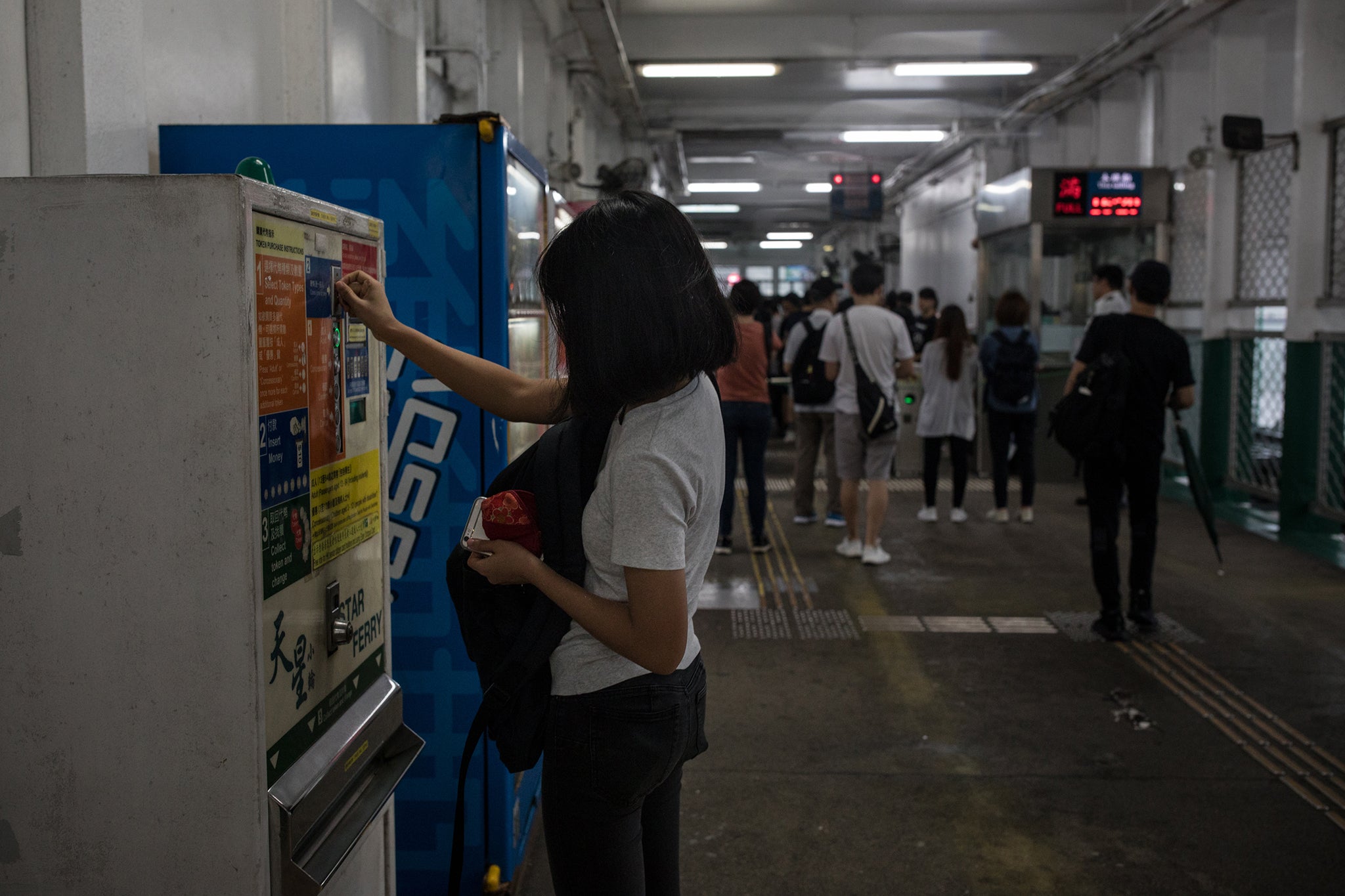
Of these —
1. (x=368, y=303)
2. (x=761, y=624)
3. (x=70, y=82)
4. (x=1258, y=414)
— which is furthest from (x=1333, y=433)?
(x=70, y=82)

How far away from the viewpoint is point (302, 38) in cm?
369

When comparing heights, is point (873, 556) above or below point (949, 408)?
below

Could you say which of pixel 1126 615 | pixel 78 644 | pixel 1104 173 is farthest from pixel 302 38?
pixel 1104 173

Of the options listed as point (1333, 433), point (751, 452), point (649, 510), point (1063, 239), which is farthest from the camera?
point (1063, 239)

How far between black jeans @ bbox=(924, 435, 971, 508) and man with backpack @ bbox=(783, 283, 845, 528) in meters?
0.68

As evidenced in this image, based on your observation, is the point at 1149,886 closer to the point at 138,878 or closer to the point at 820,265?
the point at 138,878

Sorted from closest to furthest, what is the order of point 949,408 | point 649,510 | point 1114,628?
point 649,510 → point 1114,628 → point 949,408

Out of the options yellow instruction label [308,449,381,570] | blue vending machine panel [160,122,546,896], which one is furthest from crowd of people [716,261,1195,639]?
yellow instruction label [308,449,381,570]

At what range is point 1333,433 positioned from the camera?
750cm

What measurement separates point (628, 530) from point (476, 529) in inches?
11.6

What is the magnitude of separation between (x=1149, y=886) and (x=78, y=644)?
8.97 feet

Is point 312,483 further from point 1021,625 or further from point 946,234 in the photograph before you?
point 946,234

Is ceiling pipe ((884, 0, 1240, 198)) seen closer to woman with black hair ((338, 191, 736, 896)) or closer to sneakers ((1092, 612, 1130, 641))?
sneakers ((1092, 612, 1130, 641))

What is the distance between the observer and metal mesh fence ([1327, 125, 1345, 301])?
25.1 feet
